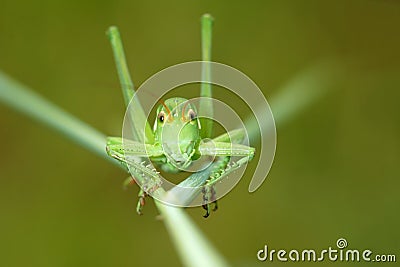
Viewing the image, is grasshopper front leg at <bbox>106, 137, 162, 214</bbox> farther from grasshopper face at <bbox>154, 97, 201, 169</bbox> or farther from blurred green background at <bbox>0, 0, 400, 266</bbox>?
blurred green background at <bbox>0, 0, 400, 266</bbox>

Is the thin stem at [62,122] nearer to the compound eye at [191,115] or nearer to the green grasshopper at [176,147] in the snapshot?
the green grasshopper at [176,147]

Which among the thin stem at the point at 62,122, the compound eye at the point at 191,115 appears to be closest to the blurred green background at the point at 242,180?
the thin stem at the point at 62,122

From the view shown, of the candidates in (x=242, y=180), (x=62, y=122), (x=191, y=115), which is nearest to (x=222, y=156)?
(x=191, y=115)

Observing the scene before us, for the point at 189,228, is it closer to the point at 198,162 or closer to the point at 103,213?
the point at 198,162

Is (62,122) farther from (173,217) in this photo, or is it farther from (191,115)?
(173,217)

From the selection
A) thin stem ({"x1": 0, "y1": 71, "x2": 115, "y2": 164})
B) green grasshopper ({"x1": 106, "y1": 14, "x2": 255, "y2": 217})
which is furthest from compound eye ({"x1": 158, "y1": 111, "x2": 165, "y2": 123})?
thin stem ({"x1": 0, "y1": 71, "x2": 115, "y2": 164})

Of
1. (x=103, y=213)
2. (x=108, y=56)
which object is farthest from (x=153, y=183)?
(x=108, y=56)
